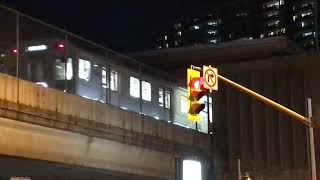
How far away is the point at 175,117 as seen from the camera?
39.7 metres

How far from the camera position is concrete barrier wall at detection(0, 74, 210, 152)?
71.4ft

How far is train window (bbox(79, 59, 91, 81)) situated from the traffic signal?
1063 cm

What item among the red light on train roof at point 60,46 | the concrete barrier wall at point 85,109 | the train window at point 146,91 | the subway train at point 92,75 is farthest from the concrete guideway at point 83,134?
the red light on train roof at point 60,46

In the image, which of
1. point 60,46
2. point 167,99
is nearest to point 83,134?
point 60,46

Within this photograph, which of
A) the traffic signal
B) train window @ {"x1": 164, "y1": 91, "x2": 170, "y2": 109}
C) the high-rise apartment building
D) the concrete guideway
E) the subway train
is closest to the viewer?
the traffic signal

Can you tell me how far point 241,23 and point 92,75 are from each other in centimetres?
9291

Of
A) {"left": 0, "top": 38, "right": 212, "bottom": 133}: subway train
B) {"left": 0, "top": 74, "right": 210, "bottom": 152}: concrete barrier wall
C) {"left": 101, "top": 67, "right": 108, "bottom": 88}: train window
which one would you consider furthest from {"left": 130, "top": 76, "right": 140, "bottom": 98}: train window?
{"left": 101, "top": 67, "right": 108, "bottom": 88}: train window

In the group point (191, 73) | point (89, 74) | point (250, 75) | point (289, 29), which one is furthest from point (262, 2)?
point (191, 73)

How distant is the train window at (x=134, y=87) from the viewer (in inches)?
1359

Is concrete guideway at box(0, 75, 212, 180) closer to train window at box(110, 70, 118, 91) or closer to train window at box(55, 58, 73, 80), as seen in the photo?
train window at box(55, 58, 73, 80)

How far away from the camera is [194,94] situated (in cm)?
1889

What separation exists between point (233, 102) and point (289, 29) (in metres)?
74.7

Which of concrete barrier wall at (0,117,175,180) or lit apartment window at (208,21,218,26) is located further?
lit apartment window at (208,21,218,26)

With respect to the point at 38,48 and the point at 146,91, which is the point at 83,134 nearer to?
the point at 38,48
